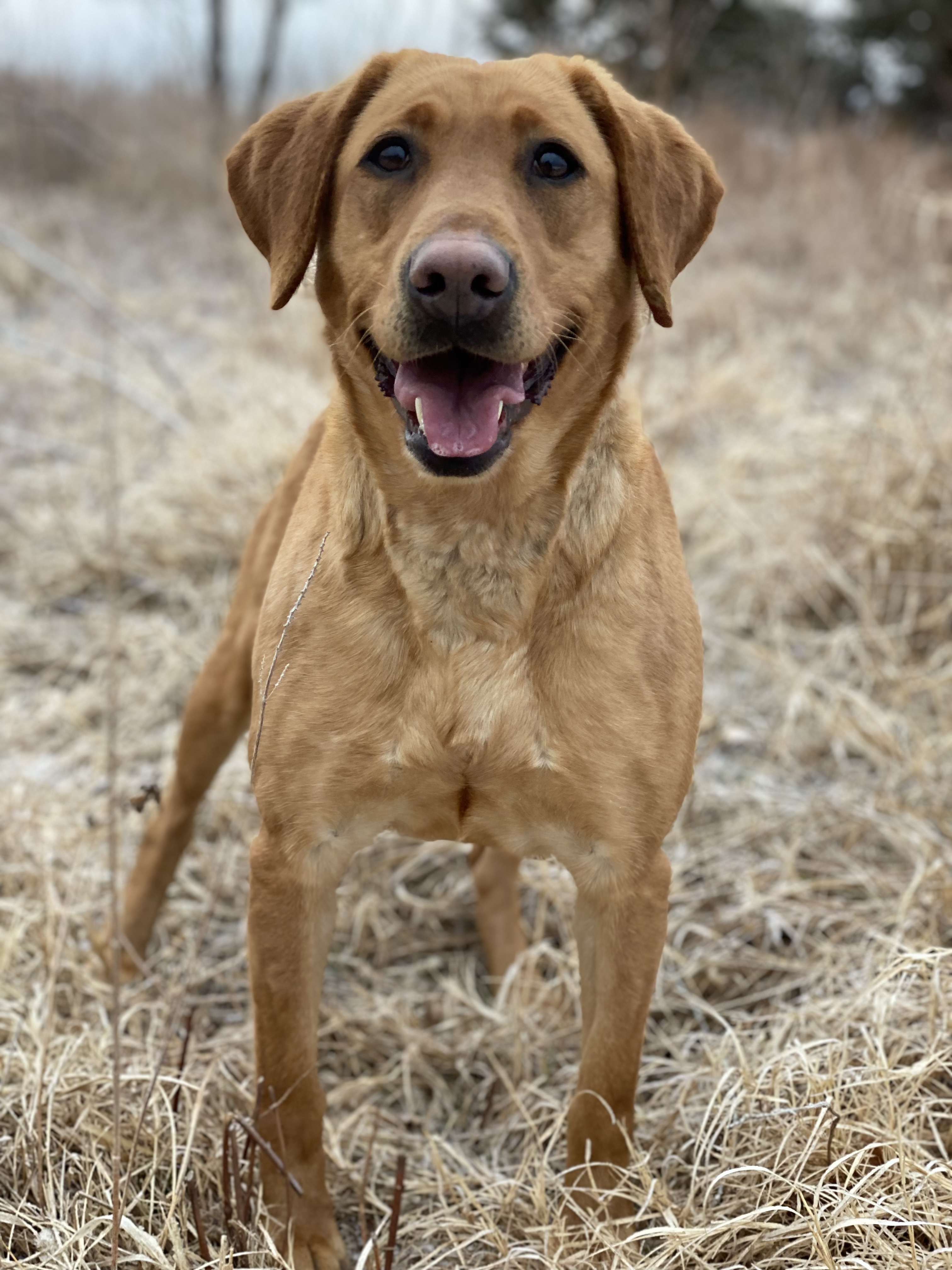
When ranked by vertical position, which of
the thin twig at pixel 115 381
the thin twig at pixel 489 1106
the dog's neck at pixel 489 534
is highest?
the dog's neck at pixel 489 534

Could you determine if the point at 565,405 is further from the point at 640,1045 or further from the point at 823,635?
the point at 823,635

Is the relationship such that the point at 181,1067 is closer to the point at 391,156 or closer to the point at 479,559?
the point at 479,559

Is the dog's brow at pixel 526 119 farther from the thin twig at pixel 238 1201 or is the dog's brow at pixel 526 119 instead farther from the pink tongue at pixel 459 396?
the thin twig at pixel 238 1201

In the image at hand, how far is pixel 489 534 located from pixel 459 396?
0.27 meters

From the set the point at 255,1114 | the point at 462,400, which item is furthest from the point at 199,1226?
the point at 462,400

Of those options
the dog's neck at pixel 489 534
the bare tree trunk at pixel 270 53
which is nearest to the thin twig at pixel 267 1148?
the dog's neck at pixel 489 534

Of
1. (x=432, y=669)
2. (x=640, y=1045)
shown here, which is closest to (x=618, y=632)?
(x=432, y=669)

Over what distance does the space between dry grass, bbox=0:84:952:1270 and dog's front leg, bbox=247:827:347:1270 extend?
0.12m

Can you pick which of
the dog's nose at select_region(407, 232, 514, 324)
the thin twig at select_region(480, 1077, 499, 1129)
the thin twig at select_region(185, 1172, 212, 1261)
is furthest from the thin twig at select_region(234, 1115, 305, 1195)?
the dog's nose at select_region(407, 232, 514, 324)

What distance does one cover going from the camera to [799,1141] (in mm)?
2260

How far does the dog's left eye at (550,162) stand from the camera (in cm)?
210

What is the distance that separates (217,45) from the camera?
14.2m

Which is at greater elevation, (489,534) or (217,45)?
(217,45)

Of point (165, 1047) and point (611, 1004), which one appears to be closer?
point (165, 1047)
